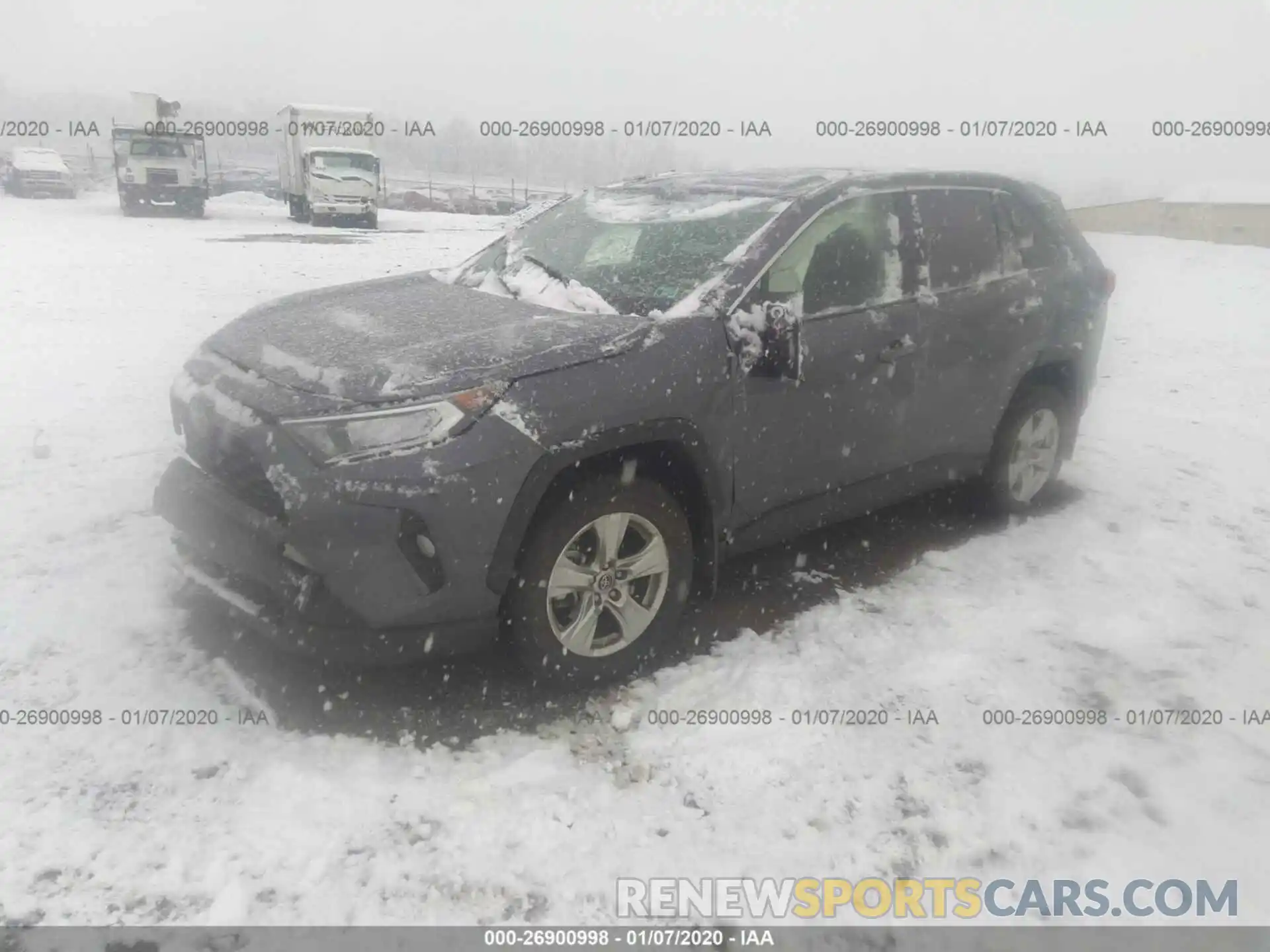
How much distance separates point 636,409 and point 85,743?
199 centimetres

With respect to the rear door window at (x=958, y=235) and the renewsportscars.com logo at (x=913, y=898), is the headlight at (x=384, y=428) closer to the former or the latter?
the renewsportscars.com logo at (x=913, y=898)

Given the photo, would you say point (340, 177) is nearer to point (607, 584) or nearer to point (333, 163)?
point (333, 163)

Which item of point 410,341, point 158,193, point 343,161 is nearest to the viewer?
point 410,341

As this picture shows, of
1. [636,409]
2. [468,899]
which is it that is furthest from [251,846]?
[636,409]

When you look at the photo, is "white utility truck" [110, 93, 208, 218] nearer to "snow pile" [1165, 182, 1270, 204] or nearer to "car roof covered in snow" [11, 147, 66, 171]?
"car roof covered in snow" [11, 147, 66, 171]

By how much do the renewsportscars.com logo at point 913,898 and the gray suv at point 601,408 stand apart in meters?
0.88

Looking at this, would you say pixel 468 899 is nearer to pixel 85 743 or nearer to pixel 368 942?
pixel 368 942

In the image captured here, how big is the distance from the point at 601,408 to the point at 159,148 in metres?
26.4

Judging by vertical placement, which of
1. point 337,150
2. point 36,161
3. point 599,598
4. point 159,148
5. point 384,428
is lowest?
point 599,598

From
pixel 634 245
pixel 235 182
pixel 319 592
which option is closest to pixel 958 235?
pixel 634 245

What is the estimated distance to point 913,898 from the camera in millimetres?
2320

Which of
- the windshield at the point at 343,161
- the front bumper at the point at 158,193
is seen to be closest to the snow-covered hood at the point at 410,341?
the windshield at the point at 343,161

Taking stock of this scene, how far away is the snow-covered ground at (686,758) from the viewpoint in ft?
7.61

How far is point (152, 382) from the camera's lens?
6441 mm
